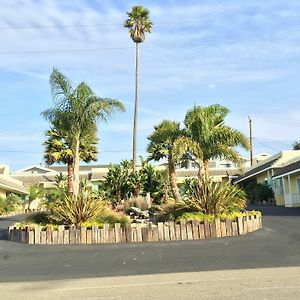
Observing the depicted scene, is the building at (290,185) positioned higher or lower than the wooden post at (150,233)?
higher

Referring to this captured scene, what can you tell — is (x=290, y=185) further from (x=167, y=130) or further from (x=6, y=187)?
(x=6, y=187)

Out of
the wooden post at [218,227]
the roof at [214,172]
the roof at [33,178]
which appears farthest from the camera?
the roof at [33,178]

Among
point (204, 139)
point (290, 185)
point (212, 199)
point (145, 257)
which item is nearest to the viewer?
point (145, 257)

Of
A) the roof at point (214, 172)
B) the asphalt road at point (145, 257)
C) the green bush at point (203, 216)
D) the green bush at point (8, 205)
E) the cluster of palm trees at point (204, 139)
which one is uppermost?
the roof at point (214, 172)

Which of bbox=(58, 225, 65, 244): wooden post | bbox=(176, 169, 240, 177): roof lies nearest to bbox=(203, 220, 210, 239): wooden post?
bbox=(58, 225, 65, 244): wooden post

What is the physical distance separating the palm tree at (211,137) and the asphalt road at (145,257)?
842cm

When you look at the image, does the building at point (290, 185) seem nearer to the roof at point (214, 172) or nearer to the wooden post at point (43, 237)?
the wooden post at point (43, 237)

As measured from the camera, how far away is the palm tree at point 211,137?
22703 mm

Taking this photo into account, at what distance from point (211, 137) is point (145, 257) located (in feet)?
39.0

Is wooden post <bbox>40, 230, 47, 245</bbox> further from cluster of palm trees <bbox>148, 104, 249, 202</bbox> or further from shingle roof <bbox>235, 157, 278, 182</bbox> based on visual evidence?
shingle roof <bbox>235, 157, 278, 182</bbox>

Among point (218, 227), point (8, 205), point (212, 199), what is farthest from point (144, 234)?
point (8, 205)

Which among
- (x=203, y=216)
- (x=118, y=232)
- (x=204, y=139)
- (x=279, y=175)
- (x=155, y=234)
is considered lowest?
(x=155, y=234)

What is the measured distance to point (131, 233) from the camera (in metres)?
14.6

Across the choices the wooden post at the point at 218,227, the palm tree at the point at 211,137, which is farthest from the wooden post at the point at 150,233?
the palm tree at the point at 211,137
